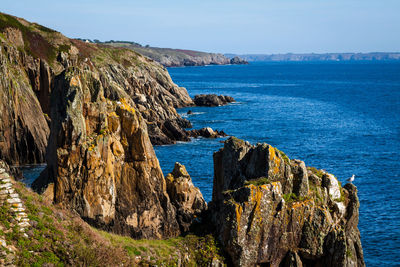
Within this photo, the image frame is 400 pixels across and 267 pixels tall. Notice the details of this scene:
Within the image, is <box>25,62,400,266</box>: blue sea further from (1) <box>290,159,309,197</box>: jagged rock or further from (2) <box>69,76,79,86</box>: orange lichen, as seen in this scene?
(2) <box>69,76,79,86</box>: orange lichen

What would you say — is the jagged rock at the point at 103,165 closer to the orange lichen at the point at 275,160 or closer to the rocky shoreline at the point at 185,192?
the rocky shoreline at the point at 185,192

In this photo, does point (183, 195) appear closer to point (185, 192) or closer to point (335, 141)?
point (185, 192)

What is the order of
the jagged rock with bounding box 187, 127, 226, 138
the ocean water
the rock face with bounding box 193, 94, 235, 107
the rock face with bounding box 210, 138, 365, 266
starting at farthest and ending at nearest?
the rock face with bounding box 193, 94, 235, 107, the jagged rock with bounding box 187, 127, 226, 138, the ocean water, the rock face with bounding box 210, 138, 365, 266

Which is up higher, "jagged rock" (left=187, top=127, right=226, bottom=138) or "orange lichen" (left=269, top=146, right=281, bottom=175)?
"orange lichen" (left=269, top=146, right=281, bottom=175)

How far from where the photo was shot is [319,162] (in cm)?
6556

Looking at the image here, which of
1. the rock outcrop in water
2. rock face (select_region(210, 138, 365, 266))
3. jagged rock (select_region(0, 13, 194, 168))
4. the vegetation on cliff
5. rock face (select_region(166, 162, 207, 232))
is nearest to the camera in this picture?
the vegetation on cliff

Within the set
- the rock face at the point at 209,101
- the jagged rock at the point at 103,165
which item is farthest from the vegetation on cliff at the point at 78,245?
the rock face at the point at 209,101

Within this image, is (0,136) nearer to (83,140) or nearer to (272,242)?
(83,140)

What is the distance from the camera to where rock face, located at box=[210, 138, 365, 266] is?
24.8m

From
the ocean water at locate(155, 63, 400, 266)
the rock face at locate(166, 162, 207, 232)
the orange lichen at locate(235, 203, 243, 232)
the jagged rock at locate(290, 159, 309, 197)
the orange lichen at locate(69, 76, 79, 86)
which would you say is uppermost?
the orange lichen at locate(69, 76, 79, 86)

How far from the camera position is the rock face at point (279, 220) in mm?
24797

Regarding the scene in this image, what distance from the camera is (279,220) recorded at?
83.4 feet

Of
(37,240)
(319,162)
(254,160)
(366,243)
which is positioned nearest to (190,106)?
(319,162)

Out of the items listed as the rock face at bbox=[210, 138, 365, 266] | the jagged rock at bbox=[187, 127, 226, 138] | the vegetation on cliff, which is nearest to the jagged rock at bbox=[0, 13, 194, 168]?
the jagged rock at bbox=[187, 127, 226, 138]
